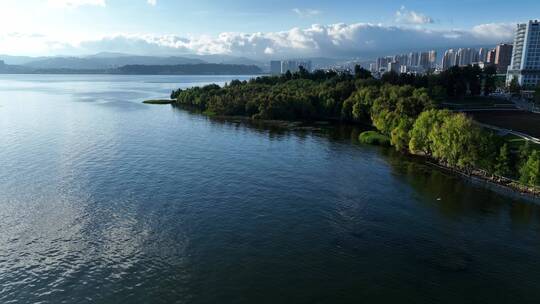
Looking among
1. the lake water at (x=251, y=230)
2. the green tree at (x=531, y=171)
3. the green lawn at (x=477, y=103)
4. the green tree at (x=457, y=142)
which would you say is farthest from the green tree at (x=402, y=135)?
the green lawn at (x=477, y=103)

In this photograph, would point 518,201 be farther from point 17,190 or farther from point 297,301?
point 17,190

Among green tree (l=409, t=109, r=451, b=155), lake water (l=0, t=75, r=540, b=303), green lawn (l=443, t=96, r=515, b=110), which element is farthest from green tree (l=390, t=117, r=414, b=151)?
green lawn (l=443, t=96, r=515, b=110)

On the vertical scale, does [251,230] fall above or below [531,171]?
below

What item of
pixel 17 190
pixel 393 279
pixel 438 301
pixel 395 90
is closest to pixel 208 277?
pixel 393 279

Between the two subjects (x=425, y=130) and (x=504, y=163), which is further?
(x=425, y=130)

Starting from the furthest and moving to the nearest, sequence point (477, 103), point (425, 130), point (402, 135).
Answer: point (477, 103)
point (402, 135)
point (425, 130)

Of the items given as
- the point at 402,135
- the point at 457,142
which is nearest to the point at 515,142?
the point at 457,142

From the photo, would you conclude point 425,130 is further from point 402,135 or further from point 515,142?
point 515,142
